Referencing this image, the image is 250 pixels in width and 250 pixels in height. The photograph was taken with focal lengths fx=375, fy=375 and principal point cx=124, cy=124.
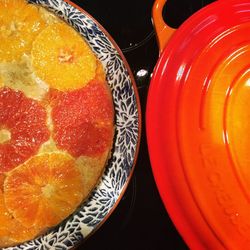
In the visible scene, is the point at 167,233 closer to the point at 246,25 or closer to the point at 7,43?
the point at 246,25

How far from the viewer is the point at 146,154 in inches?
71.6

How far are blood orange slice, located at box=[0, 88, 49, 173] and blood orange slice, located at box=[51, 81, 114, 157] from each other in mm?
69

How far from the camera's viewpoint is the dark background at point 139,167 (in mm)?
1783

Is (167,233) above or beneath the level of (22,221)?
beneath

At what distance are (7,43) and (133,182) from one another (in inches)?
34.4

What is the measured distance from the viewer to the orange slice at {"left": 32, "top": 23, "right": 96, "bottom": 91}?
5.55ft

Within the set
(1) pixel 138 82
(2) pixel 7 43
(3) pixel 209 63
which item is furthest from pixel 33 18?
(3) pixel 209 63

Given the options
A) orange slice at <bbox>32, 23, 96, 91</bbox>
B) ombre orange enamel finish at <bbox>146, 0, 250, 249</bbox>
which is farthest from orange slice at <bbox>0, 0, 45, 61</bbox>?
ombre orange enamel finish at <bbox>146, 0, 250, 249</bbox>

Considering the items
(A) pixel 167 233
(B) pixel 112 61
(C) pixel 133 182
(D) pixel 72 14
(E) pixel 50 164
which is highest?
(D) pixel 72 14

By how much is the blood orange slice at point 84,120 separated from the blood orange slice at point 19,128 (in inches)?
2.7

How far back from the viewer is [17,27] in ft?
5.56

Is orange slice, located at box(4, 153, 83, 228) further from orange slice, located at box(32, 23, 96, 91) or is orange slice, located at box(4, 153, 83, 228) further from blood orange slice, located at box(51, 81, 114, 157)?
orange slice, located at box(32, 23, 96, 91)

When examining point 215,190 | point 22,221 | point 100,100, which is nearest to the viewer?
point 215,190

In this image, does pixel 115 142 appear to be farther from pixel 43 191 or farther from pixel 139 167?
pixel 43 191
